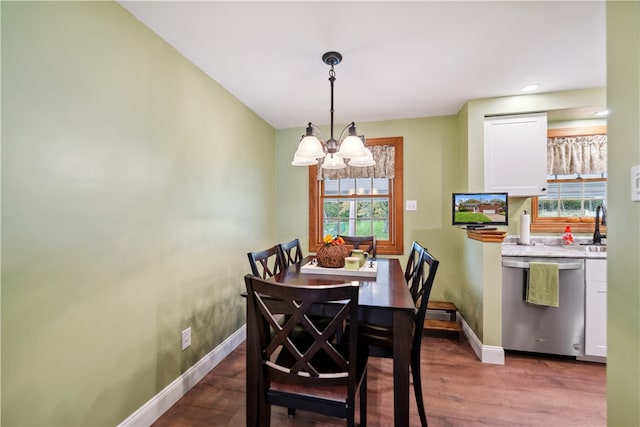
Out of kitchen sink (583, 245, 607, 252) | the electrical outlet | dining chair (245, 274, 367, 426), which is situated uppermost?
kitchen sink (583, 245, 607, 252)

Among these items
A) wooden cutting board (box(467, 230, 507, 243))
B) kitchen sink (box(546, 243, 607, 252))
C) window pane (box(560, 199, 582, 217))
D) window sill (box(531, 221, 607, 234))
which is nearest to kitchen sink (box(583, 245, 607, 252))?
kitchen sink (box(546, 243, 607, 252))

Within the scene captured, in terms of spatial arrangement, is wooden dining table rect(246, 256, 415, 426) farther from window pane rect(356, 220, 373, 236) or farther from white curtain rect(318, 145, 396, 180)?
white curtain rect(318, 145, 396, 180)

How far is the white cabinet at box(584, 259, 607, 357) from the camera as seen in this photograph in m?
2.21

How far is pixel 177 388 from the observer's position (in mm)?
1823

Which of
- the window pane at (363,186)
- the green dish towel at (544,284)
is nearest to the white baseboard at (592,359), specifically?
the green dish towel at (544,284)

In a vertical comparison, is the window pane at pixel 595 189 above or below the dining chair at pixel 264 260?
above

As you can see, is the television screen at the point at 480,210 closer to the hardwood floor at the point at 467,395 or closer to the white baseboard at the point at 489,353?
the white baseboard at the point at 489,353

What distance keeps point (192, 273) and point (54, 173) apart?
1.07m

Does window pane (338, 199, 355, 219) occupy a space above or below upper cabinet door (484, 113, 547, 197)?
below

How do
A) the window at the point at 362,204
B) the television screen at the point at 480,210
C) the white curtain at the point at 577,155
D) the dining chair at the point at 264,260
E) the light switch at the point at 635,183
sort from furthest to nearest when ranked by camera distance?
the window at the point at 362,204, the white curtain at the point at 577,155, the television screen at the point at 480,210, the dining chair at the point at 264,260, the light switch at the point at 635,183

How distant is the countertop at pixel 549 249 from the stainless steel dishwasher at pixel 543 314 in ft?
0.14

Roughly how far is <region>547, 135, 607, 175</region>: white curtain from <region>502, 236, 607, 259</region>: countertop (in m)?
0.71

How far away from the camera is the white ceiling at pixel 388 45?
1.50m

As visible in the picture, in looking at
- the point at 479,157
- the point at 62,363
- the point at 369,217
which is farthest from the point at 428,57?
the point at 62,363
